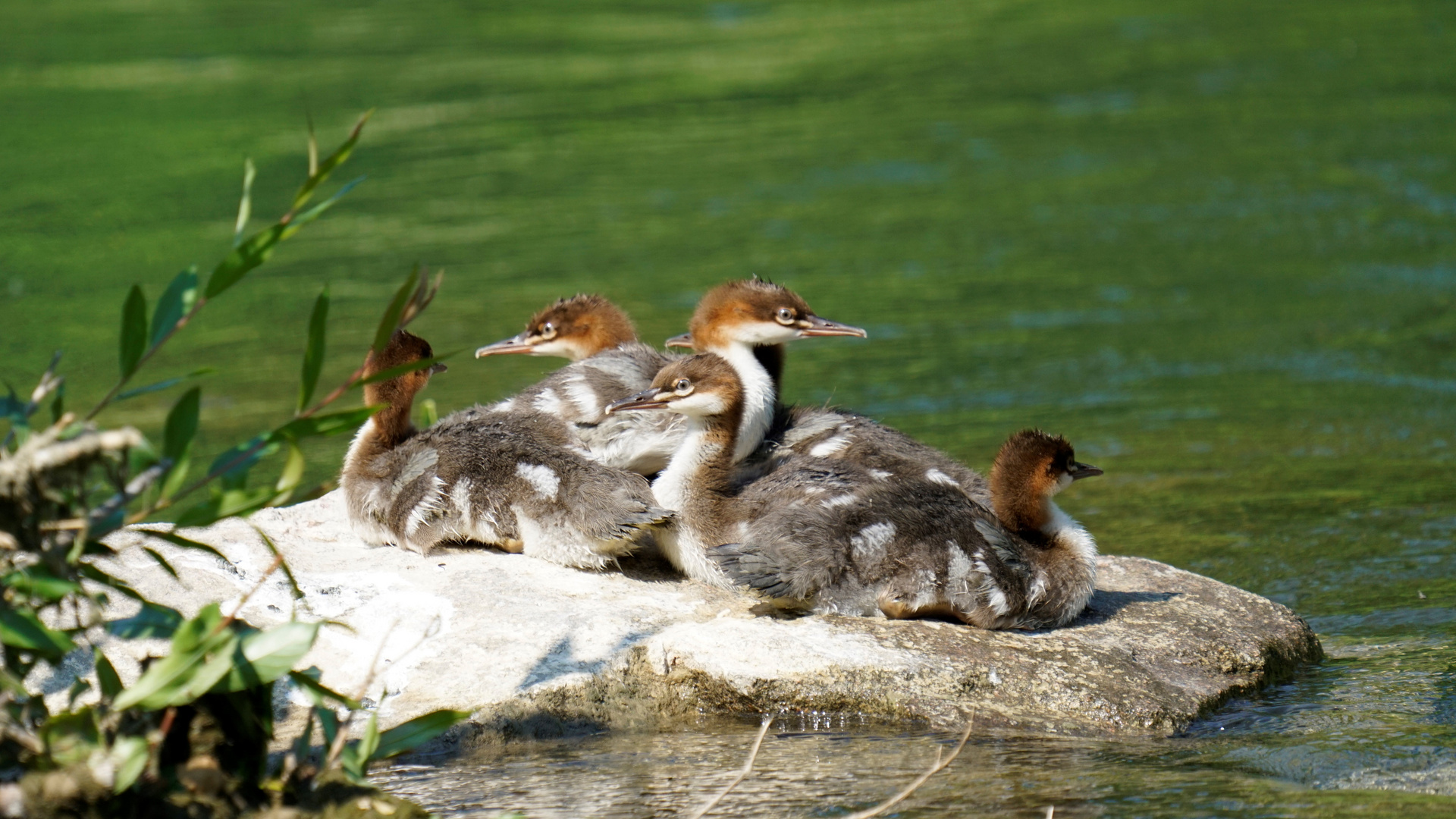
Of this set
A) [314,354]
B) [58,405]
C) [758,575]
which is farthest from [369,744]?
[758,575]

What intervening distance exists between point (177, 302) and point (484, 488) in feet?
6.30

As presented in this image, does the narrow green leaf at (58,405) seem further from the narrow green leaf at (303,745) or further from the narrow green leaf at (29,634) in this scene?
the narrow green leaf at (303,745)

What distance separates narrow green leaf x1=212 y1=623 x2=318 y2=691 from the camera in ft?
9.50

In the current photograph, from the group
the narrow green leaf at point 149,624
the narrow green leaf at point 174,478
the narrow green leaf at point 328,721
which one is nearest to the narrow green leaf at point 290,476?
the narrow green leaf at point 174,478

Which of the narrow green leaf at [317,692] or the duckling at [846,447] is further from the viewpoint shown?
the duckling at [846,447]

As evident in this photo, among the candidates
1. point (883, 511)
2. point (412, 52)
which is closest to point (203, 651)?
point (883, 511)

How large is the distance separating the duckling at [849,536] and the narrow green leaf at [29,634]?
83.1 inches

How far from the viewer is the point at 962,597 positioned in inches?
184

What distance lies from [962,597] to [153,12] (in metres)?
17.5

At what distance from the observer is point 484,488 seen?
4.93m

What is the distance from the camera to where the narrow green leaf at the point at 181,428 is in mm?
2932

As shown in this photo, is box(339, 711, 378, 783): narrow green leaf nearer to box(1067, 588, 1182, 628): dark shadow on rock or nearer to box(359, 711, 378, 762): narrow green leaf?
box(359, 711, 378, 762): narrow green leaf

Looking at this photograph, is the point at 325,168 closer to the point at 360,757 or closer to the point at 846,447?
the point at 360,757

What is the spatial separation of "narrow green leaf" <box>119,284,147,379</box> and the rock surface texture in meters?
1.15
